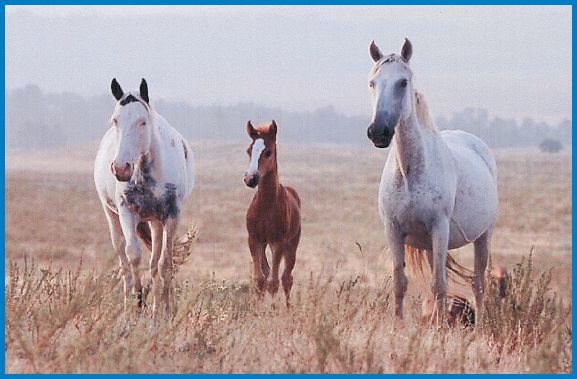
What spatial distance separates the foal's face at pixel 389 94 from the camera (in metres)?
5.63

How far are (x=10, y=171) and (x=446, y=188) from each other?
2429 inches

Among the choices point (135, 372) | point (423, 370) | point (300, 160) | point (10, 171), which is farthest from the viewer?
point (300, 160)

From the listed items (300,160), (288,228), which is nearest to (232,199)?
(300,160)

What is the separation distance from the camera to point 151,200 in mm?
6727

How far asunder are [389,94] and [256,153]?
1.35 metres

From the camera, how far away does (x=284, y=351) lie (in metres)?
5.47

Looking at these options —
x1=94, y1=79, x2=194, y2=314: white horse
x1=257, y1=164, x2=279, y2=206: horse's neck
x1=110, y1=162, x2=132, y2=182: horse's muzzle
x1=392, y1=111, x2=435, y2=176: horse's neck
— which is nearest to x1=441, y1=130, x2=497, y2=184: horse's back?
x1=392, y1=111, x2=435, y2=176: horse's neck

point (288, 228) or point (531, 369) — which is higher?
point (288, 228)

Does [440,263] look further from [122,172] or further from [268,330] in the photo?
[122,172]

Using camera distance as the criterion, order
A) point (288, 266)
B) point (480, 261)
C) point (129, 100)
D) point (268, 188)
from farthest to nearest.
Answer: point (480, 261)
point (288, 266)
point (268, 188)
point (129, 100)

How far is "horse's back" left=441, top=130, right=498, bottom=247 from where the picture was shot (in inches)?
263

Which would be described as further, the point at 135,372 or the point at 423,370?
the point at 423,370

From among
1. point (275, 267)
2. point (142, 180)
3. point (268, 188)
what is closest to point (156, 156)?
point (142, 180)

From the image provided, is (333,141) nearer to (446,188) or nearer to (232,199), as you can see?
(232,199)
